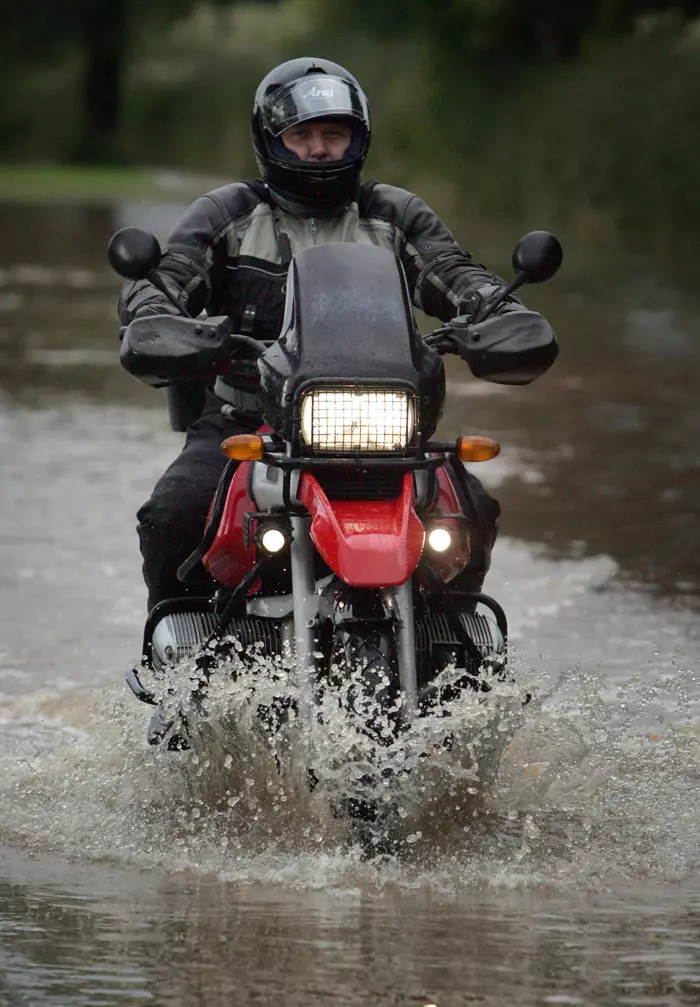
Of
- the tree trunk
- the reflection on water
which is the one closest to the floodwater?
the reflection on water

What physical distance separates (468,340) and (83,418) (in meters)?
9.29

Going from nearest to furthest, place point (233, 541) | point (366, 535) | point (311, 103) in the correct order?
point (366, 535)
point (233, 541)
point (311, 103)

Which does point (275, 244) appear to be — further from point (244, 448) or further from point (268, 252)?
point (244, 448)

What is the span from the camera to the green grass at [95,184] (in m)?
48.3

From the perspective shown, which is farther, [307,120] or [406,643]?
[307,120]

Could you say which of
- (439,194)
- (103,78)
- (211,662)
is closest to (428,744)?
(211,662)

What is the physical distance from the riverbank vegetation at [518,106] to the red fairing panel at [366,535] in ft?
74.5

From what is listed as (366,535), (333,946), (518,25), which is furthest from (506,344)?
(518,25)

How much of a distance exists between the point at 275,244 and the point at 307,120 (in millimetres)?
345

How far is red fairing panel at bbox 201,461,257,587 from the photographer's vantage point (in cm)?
581

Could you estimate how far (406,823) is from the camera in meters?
5.56

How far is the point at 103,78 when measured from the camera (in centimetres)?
7294

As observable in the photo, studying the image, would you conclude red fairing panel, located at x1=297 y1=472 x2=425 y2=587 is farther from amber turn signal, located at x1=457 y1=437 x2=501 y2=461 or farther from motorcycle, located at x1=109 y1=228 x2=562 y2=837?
amber turn signal, located at x1=457 y1=437 x2=501 y2=461

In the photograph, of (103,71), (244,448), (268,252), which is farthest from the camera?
(103,71)
